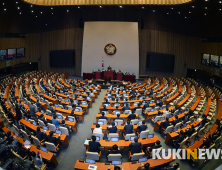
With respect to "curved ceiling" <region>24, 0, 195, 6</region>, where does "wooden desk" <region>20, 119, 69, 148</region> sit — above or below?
below

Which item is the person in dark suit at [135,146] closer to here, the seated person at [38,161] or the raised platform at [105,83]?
the seated person at [38,161]

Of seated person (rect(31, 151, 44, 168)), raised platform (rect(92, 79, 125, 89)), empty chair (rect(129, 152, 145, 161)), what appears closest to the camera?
seated person (rect(31, 151, 44, 168))

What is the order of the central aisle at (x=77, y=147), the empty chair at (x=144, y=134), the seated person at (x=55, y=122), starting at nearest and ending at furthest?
the central aisle at (x=77, y=147), the empty chair at (x=144, y=134), the seated person at (x=55, y=122)

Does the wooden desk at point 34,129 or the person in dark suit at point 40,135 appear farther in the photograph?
the wooden desk at point 34,129

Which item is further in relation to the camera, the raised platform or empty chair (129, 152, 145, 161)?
the raised platform

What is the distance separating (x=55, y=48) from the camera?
28.9m

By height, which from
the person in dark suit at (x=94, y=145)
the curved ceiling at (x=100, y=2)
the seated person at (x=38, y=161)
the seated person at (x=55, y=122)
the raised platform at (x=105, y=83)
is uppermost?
the curved ceiling at (x=100, y=2)

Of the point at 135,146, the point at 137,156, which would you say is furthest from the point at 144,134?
the point at 137,156

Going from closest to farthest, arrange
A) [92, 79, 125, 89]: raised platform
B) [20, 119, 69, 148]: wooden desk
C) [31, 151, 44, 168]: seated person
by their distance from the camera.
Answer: [31, 151, 44, 168]: seated person, [20, 119, 69, 148]: wooden desk, [92, 79, 125, 89]: raised platform

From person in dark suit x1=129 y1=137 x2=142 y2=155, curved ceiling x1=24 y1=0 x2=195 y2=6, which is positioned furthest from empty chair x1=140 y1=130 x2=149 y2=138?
curved ceiling x1=24 y1=0 x2=195 y2=6

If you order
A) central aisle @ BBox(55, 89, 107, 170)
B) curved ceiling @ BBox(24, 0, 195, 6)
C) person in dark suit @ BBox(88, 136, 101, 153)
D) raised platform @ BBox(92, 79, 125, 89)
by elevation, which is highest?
curved ceiling @ BBox(24, 0, 195, 6)

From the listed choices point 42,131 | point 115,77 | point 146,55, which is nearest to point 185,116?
point 42,131

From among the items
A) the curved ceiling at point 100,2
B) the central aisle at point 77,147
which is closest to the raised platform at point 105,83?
the curved ceiling at point 100,2

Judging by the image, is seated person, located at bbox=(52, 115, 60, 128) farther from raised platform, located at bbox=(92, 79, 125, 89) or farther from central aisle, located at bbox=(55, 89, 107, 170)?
raised platform, located at bbox=(92, 79, 125, 89)
